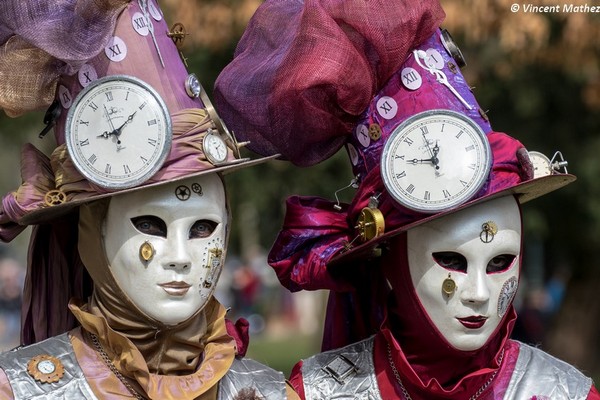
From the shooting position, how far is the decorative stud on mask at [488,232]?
19.0 ft

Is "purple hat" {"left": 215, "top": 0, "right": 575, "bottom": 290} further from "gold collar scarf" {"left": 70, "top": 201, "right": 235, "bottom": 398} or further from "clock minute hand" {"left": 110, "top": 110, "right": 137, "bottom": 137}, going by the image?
"clock minute hand" {"left": 110, "top": 110, "right": 137, "bottom": 137}

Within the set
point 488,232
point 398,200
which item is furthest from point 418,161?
point 488,232

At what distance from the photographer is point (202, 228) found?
560 cm

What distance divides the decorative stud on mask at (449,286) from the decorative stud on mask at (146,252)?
1.26 m

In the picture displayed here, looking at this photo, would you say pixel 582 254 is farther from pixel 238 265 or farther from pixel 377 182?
pixel 238 265

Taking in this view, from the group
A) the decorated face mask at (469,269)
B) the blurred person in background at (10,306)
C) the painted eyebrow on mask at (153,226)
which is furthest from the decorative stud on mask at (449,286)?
the blurred person in background at (10,306)

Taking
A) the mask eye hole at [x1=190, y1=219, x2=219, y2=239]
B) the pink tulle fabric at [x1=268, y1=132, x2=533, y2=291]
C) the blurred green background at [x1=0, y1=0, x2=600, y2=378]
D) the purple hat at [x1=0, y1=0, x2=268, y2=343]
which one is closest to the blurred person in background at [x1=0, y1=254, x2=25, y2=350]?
the blurred green background at [x1=0, y1=0, x2=600, y2=378]

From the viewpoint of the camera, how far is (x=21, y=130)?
11.2 metres

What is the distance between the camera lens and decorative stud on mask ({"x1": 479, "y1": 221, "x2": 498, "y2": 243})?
578 cm

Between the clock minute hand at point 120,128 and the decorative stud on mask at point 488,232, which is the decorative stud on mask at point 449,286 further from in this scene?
the clock minute hand at point 120,128

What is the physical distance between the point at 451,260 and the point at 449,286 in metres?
0.13

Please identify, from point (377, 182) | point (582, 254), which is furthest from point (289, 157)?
point (582, 254)

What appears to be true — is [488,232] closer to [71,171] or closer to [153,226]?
[153,226]

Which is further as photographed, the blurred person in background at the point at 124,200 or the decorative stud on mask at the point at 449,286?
the decorative stud on mask at the point at 449,286
